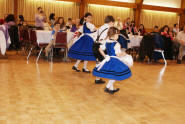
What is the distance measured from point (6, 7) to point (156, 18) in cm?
837

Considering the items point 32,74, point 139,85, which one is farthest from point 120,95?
point 32,74

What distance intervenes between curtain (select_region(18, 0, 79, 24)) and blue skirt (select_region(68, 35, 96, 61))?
6.75m

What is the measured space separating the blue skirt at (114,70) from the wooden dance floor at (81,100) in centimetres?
34

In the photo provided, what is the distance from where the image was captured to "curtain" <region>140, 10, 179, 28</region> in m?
13.4

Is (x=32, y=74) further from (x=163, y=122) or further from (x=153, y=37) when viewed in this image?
(x=153, y=37)

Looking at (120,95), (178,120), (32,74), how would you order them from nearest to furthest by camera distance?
(178,120)
(120,95)
(32,74)

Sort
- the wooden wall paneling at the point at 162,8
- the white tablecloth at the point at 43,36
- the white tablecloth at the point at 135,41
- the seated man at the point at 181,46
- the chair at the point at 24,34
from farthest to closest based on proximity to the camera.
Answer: the wooden wall paneling at the point at 162,8
the seated man at the point at 181,46
the white tablecloth at the point at 135,41
the chair at the point at 24,34
the white tablecloth at the point at 43,36

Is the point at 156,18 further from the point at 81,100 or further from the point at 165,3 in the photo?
the point at 81,100

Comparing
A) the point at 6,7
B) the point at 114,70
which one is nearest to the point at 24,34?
the point at 6,7

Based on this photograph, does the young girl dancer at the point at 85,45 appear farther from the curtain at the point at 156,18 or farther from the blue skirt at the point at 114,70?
the curtain at the point at 156,18

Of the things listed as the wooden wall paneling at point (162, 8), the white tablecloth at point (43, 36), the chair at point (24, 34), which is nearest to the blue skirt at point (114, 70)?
Result: the white tablecloth at point (43, 36)

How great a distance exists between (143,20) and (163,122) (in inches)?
448

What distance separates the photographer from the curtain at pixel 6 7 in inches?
412

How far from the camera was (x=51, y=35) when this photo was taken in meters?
6.29
